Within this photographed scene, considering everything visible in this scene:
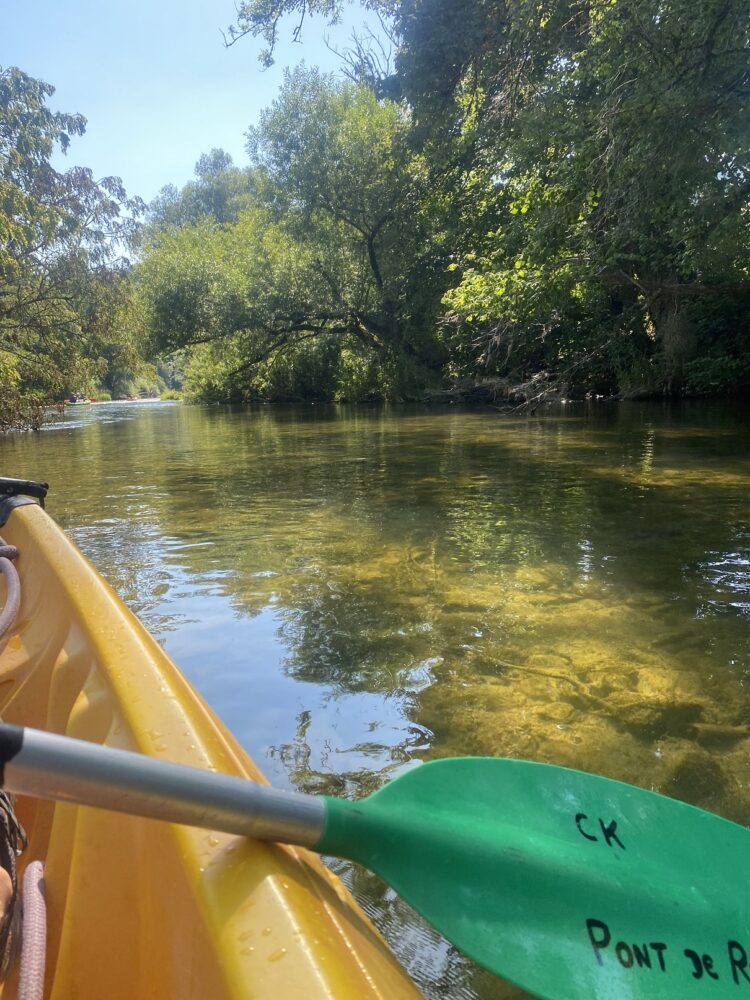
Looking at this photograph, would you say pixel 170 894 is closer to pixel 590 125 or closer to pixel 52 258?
pixel 590 125

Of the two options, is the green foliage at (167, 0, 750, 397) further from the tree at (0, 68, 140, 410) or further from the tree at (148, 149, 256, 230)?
the tree at (148, 149, 256, 230)

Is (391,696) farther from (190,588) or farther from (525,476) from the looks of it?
(525,476)

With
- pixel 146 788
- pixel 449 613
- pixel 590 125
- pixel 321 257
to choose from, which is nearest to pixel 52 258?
pixel 321 257

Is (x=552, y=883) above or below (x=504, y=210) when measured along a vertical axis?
below

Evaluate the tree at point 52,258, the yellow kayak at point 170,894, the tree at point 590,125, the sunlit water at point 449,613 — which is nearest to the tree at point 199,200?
the tree at point 52,258

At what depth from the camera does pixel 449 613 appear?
3.52m

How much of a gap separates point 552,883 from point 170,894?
0.65 m

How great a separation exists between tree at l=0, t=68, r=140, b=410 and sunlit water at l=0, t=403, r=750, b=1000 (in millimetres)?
12054

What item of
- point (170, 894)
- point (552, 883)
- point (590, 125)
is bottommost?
point (552, 883)

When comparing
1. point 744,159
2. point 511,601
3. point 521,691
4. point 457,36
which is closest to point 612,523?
point 511,601

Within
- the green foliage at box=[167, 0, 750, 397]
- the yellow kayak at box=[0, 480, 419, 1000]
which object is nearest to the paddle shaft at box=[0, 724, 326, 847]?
the yellow kayak at box=[0, 480, 419, 1000]

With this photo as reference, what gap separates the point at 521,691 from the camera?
2662mm

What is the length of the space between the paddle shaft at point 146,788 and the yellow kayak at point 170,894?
0.05 metres

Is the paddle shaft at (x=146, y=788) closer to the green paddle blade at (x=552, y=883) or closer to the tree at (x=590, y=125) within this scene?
the green paddle blade at (x=552, y=883)
